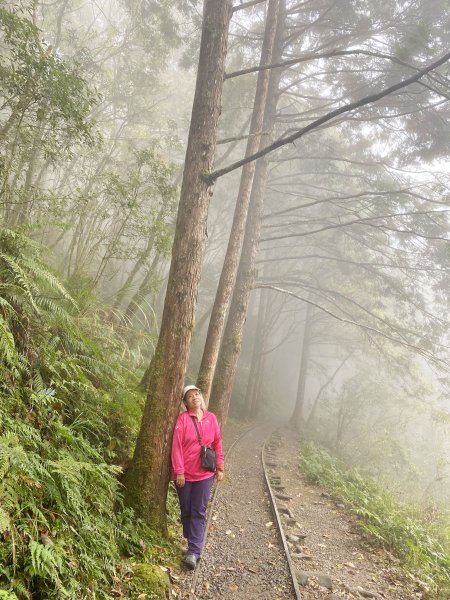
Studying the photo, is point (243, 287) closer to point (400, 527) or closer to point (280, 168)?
point (400, 527)

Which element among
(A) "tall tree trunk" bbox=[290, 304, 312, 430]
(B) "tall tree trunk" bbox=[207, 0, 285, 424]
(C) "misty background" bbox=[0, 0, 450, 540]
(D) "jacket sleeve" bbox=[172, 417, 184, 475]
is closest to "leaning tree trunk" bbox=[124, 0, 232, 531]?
(D) "jacket sleeve" bbox=[172, 417, 184, 475]

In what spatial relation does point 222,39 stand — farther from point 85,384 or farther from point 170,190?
point 85,384

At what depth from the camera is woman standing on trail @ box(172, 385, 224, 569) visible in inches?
191

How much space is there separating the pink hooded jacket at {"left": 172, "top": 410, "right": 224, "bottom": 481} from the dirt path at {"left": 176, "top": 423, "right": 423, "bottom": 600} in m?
1.07

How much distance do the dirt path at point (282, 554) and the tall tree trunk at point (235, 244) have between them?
233 centimetres

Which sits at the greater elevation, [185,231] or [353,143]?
[353,143]

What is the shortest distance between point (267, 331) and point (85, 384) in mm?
18409

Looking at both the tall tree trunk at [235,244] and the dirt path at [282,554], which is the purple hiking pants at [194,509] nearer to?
the dirt path at [282,554]

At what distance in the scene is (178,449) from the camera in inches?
195

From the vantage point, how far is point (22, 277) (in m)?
4.46

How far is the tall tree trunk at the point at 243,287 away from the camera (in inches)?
387

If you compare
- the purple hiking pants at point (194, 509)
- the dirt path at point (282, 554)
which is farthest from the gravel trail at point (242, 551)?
the purple hiking pants at point (194, 509)

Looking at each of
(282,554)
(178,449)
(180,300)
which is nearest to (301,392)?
(282,554)

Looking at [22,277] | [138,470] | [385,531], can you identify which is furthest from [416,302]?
[22,277]
